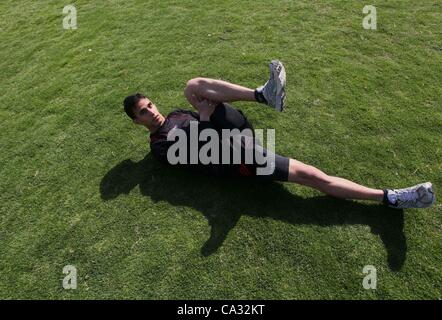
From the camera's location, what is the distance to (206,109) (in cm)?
511

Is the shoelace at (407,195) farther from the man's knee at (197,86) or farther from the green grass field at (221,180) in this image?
the man's knee at (197,86)

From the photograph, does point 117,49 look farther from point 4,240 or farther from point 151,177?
point 4,240

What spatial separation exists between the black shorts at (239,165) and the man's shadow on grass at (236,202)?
0.24m

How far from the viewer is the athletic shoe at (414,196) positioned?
4.32m

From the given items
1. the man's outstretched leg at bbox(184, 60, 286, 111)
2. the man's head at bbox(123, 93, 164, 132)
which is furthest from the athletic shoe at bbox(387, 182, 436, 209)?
the man's head at bbox(123, 93, 164, 132)

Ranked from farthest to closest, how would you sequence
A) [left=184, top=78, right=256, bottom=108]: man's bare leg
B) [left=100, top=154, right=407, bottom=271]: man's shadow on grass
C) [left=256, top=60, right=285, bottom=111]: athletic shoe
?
[left=184, top=78, right=256, bottom=108]: man's bare leg < [left=256, top=60, right=285, bottom=111]: athletic shoe < [left=100, top=154, right=407, bottom=271]: man's shadow on grass

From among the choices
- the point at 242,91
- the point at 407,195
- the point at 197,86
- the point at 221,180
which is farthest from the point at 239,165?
the point at 407,195

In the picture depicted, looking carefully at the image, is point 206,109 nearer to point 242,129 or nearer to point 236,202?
point 242,129

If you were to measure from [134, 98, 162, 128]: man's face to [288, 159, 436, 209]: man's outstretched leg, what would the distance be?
1758 millimetres

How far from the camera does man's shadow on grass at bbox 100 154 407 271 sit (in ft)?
14.7

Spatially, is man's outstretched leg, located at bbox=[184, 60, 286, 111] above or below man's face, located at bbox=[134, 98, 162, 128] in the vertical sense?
above

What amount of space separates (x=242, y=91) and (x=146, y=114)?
1.23m

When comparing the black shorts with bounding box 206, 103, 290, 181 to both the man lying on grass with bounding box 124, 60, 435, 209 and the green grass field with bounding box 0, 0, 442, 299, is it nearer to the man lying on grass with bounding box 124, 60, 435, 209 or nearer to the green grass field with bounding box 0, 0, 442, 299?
the man lying on grass with bounding box 124, 60, 435, 209
